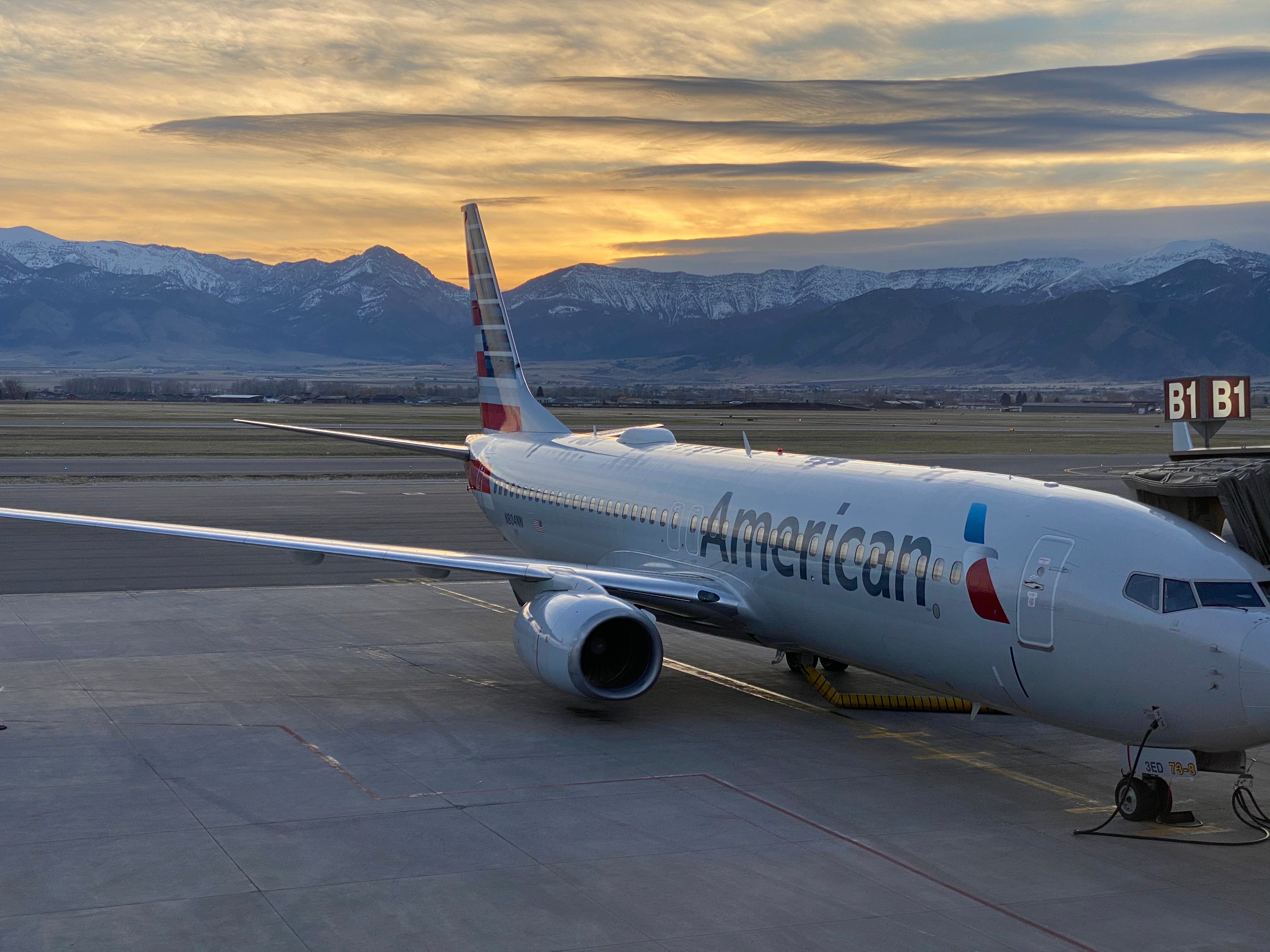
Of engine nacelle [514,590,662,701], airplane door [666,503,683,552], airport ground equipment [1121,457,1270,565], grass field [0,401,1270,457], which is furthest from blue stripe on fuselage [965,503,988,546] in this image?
grass field [0,401,1270,457]

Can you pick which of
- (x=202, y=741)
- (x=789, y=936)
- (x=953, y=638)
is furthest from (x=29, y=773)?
(x=953, y=638)

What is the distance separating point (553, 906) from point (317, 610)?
1853cm

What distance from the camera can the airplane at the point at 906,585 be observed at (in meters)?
14.2

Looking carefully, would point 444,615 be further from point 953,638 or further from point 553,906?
point 553,906

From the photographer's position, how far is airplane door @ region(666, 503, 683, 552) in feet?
73.3

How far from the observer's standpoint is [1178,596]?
46.6 feet

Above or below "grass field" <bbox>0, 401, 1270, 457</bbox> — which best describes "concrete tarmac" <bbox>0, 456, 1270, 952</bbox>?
below

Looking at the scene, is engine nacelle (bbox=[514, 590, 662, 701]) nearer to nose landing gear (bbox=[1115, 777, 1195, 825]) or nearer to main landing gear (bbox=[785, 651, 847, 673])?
main landing gear (bbox=[785, 651, 847, 673])

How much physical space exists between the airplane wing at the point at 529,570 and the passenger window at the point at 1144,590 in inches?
276

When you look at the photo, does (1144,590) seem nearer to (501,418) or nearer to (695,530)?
(695,530)

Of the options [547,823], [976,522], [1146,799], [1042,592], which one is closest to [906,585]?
[976,522]

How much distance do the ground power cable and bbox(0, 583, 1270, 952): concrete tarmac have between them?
22 cm

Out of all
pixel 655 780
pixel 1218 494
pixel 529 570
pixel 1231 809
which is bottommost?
pixel 1231 809

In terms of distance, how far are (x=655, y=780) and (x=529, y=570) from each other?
5.53 metres
